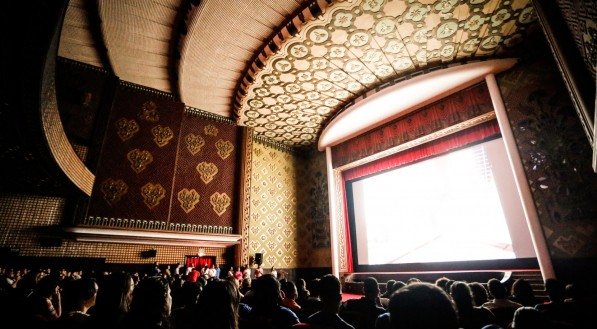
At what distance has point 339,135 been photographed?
8555mm

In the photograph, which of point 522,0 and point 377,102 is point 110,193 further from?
point 522,0

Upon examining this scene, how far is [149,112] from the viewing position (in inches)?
278

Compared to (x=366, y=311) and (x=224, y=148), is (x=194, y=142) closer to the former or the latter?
(x=224, y=148)

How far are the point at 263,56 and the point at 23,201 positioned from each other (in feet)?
17.9

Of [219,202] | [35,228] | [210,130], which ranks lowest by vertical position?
[35,228]

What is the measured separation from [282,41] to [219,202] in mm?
4373

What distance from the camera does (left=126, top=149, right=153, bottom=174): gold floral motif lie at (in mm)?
6616

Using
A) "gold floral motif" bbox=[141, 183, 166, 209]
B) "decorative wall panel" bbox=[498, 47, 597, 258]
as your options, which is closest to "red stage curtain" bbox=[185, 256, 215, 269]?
"gold floral motif" bbox=[141, 183, 166, 209]

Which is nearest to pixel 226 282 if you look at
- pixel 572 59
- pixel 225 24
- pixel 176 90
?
pixel 572 59

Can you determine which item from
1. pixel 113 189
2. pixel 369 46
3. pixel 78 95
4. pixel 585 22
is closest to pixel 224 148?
pixel 113 189

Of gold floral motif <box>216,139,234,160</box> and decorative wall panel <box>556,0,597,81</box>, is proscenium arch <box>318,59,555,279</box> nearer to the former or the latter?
gold floral motif <box>216,139,234,160</box>

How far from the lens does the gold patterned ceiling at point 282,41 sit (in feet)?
15.8

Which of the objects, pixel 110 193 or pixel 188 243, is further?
pixel 188 243

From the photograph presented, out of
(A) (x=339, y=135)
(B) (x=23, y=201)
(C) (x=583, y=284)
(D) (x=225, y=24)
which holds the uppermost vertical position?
(D) (x=225, y=24)
